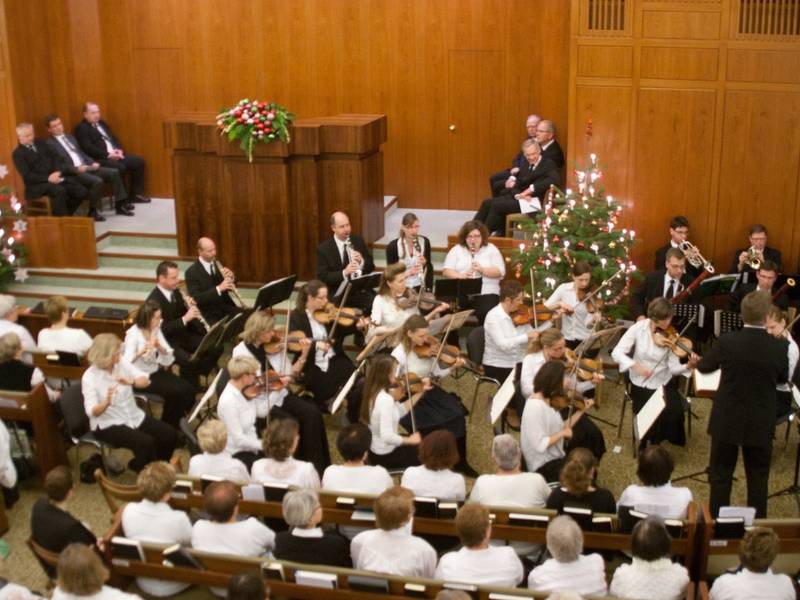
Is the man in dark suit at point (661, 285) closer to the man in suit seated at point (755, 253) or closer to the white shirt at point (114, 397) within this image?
the man in suit seated at point (755, 253)

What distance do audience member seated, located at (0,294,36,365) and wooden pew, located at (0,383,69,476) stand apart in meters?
0.64

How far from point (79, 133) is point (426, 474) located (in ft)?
29.0

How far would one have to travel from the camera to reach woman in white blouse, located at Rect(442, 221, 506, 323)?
10258 millimetres

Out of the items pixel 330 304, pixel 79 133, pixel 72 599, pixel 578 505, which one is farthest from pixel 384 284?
pixel 79 133

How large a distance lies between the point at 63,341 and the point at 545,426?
4244mm

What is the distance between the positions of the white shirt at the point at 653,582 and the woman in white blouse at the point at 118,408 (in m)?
4.07

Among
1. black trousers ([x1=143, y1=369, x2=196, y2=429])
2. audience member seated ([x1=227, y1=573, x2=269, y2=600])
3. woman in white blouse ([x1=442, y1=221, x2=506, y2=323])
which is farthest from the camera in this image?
woman in white blouse ([x1=442, y1=221, x2=506, y2=323])

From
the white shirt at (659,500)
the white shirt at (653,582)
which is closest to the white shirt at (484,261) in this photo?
the white shirt at (659,500)

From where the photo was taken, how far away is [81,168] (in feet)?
42.8

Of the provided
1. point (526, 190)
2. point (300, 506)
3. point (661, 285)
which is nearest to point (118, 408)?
point (300, 506)

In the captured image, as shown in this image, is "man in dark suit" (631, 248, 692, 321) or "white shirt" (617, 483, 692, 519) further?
"man in dark suit" (631, 248, 692, 321)

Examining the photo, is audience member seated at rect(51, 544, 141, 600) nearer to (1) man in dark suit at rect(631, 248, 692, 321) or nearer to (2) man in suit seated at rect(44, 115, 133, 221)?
(1) man in dark suit at rect(631, 248, 692, 321)

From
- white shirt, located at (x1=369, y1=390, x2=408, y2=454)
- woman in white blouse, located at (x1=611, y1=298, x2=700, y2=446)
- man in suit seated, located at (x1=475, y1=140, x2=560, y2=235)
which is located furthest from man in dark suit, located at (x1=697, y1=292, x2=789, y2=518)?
man in suit seated, located at (x1=475, y1=140, x2=560, y2=235)

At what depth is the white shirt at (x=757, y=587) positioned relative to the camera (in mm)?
5438
